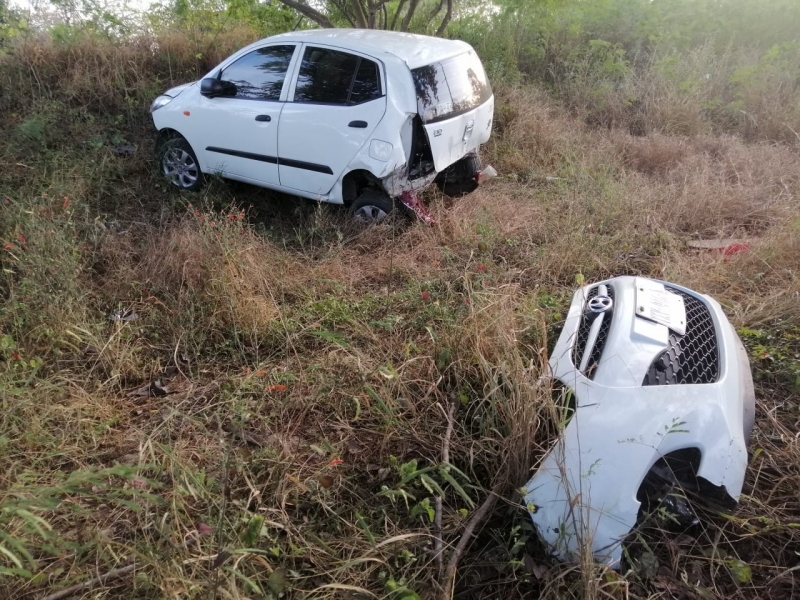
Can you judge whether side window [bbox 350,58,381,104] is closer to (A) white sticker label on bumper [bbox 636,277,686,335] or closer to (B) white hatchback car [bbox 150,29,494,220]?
(B) white hatchback car [bbox 150,29,494,220]

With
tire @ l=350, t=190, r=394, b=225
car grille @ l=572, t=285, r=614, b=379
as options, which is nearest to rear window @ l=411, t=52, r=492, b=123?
tire @ l=350, t=190, r=394, b=225

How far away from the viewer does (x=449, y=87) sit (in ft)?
14.8

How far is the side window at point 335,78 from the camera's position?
437cm

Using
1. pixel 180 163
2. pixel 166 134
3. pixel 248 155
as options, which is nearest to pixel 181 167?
pixel 180 163

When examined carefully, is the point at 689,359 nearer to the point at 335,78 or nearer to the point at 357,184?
the point at 357,184

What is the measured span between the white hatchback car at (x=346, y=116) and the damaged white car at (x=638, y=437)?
9.02ft

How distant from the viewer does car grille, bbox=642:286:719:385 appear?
80.5 inches

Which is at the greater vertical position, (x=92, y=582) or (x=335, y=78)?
(x=335, y=78)

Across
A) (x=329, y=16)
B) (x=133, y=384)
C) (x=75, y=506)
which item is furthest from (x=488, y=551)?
(x=329, y=16)

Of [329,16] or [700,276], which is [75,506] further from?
[329,16]

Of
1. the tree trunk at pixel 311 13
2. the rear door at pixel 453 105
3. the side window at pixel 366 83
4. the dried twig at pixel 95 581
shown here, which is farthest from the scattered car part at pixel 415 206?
the tree trunk at pixel 311 13

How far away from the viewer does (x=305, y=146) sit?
15.3 ft

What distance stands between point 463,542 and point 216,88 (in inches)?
181

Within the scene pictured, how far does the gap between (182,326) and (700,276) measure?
3676 millimetres
